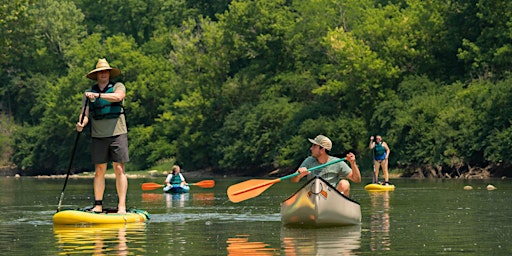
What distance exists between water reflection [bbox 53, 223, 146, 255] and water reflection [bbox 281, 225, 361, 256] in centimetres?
206

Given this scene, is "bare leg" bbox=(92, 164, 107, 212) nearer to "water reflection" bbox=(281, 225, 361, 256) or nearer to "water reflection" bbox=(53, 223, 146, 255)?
"water reflection" bbox=(53, 223, 146, 255)

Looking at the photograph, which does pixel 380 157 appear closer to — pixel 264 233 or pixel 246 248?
pixel 264 233

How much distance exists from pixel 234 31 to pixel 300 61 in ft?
17.6

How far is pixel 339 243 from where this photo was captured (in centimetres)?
1734

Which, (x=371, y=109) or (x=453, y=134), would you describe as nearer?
(x=453, y=134)

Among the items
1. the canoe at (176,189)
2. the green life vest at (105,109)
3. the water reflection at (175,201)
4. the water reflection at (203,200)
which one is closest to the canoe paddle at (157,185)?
the canoe at (176,189)

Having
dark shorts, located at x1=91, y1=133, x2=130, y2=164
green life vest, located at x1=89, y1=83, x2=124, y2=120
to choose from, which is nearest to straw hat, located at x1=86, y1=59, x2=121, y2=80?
green life vest, located at x1=89, y1=83, x2=124, y2=120

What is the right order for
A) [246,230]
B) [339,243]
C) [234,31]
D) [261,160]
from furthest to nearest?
[234,31]
[261,160]
[246,230]
[339,243]

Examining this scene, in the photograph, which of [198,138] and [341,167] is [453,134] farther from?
[341,167]

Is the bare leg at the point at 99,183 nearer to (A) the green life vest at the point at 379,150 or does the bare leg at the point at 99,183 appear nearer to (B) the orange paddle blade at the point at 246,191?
(B) the orange paddle blade at the point at 246,191

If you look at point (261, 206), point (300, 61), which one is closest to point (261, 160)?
point (300, 61)

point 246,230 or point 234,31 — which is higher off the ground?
point 234,31

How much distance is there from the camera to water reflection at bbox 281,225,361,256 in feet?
53.3

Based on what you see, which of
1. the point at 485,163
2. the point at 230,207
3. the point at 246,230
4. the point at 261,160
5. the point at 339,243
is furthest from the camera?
the point at 261,160
